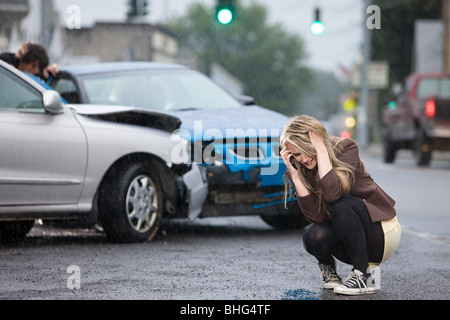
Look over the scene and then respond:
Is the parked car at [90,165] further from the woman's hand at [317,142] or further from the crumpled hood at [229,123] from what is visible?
the woman's hand at [317,142]

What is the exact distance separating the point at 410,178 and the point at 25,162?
11319 mm

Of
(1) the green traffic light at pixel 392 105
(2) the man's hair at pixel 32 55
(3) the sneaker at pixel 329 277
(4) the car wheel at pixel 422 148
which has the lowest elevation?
(4) the car wheel at pixel 422 148

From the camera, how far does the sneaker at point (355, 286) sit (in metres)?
5.60

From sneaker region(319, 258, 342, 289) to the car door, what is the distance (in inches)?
117

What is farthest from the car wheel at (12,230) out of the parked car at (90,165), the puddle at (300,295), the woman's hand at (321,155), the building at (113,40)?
the building at (113,40)

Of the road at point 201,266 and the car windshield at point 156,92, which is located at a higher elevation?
the car windshield at point 156,92

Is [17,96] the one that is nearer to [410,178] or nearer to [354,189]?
[354,189]

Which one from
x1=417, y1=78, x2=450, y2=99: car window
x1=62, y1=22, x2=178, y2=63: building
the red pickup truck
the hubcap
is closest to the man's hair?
the hubcap

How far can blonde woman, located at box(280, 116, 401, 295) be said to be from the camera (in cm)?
554

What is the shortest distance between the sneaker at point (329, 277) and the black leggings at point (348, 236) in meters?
0.04

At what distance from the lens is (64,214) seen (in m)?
8.20

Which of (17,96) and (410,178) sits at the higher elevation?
(17,96)

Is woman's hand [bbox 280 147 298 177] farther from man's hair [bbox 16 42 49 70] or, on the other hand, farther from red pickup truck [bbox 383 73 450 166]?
red pickup truck [bbox 383 73 450 166]
